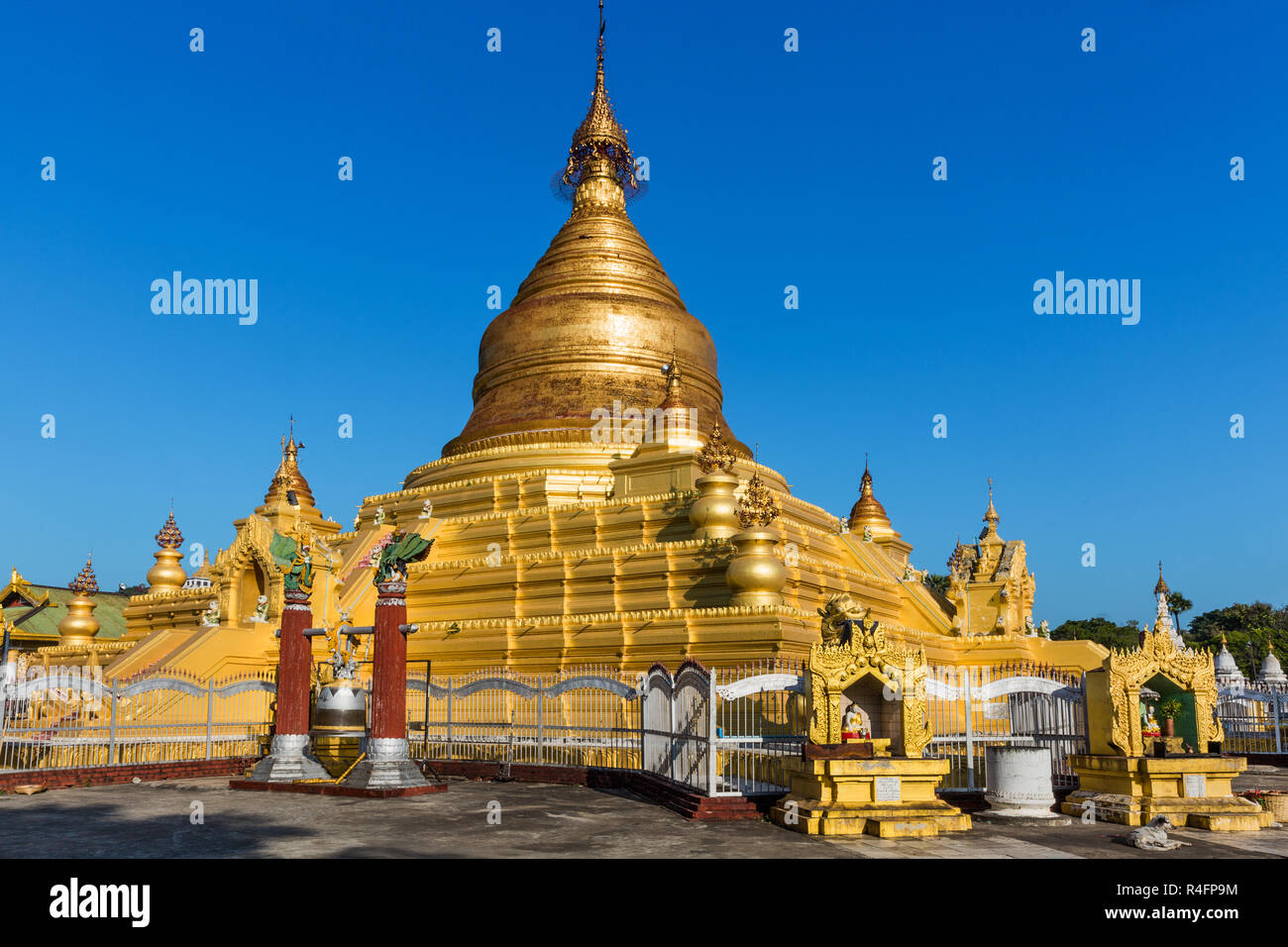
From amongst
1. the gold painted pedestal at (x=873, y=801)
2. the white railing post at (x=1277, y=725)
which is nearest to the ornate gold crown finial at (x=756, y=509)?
the gold painted pedestal at (x=873, y=801)

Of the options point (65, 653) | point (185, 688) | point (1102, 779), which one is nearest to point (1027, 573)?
point (1102, 779)

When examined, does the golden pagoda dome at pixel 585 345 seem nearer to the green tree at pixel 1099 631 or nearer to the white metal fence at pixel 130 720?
the white metal fence at pixel 130 720

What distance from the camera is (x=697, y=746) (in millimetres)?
16016

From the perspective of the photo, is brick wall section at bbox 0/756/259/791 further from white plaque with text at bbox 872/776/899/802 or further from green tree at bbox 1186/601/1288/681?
green tree at bbox 1186/601/1288/681

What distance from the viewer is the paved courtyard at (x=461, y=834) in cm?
1177

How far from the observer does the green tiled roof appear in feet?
155

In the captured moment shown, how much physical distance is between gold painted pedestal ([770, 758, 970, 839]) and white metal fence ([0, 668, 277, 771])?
48.7 feet

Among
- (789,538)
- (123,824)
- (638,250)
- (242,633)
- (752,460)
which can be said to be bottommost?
(123,824)

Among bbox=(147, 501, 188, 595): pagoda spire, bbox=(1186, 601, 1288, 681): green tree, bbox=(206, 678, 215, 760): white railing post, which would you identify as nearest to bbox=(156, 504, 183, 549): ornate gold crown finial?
bbox=(147, 501, 188, 595): pagoda spire

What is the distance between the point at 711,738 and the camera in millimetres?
14977

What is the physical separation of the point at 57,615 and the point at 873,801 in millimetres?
48250

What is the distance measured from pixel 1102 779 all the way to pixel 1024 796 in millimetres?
1593

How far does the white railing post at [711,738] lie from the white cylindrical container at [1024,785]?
3.89 m

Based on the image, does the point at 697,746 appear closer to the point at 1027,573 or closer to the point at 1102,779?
the point at 1102,779
